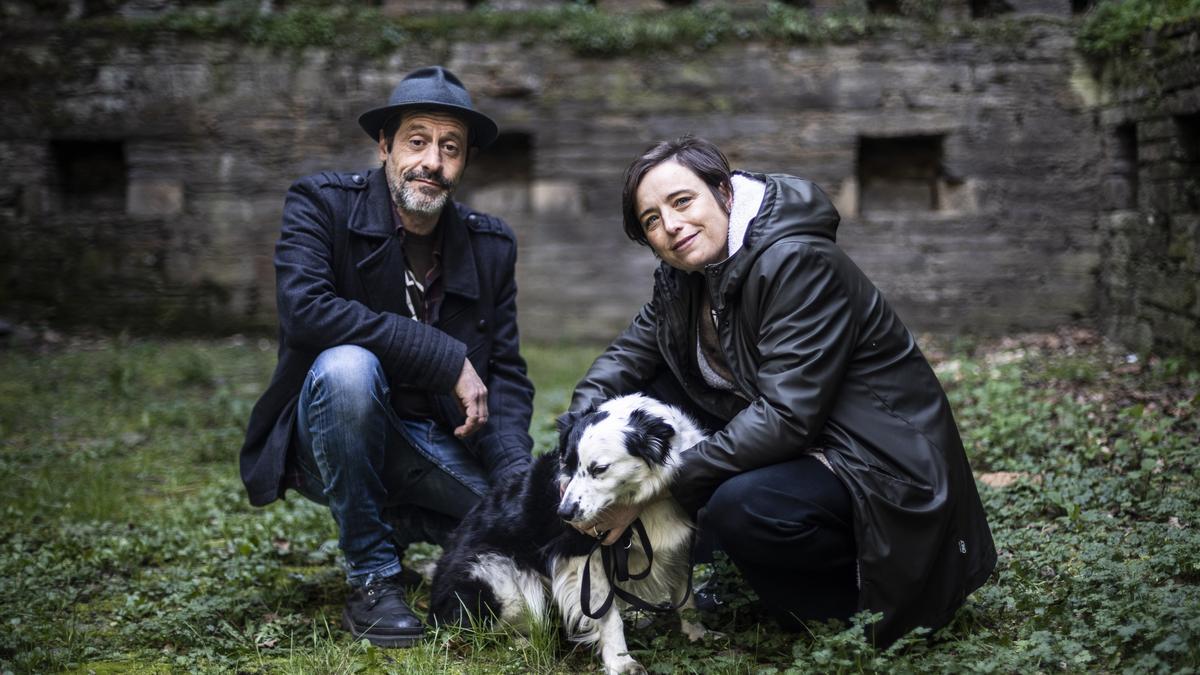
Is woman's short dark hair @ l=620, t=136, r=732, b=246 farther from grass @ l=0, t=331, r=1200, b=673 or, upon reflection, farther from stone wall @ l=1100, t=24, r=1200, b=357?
stone wall @ l=1100, t=24, r=1200, b=357

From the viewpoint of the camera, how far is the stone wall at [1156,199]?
6.78 metres

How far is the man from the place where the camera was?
3260mm

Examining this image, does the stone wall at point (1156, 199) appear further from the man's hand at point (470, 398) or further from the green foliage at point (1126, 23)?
the man's hand at point (470, 398)

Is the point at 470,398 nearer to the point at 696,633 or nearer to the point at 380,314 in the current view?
the point at 380,314

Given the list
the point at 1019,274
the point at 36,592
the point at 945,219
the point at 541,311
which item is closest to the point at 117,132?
the point at 541,311

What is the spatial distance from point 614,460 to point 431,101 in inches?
59.7

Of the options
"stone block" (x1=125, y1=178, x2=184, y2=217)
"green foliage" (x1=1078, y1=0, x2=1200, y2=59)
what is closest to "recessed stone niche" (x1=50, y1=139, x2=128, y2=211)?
"stone block" (x1=125, y1=178, x2=184, y2=217)

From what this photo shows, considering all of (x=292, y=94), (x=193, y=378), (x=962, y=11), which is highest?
(x=962, y=11)

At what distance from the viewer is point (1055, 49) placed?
896cm

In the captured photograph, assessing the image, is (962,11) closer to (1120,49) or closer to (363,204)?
(1120,49)

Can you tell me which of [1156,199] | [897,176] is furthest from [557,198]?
[1156,199]

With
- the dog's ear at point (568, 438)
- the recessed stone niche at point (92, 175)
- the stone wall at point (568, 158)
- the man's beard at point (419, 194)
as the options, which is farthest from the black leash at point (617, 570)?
the recessed stone niche at point (92, 175)

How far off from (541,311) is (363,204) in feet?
20.1

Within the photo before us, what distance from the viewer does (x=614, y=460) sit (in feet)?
9.21
